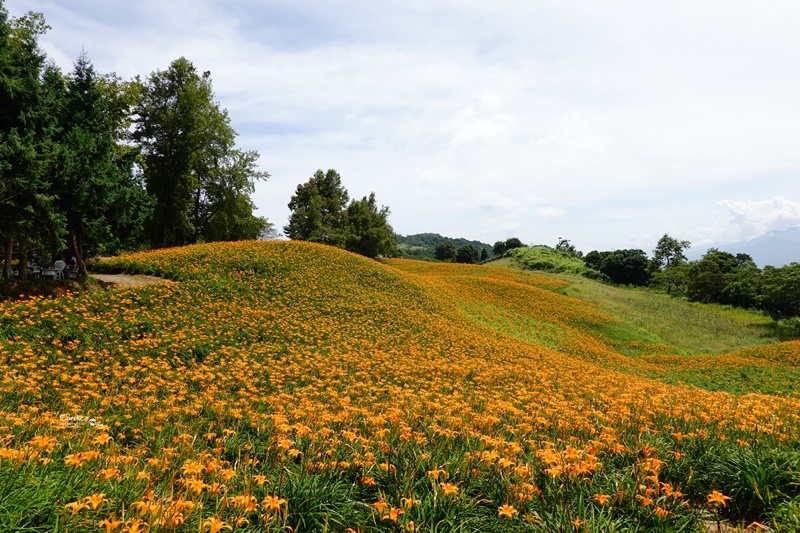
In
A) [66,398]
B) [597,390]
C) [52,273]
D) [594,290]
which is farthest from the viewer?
[594,290]

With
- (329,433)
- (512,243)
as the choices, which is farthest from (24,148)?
(512,243)

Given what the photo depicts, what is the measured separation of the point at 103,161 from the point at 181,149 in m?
13.2

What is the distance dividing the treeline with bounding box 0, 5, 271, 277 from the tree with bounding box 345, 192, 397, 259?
50.7 ft

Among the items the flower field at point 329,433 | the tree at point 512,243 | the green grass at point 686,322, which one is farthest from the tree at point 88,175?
the tree at point 512,243

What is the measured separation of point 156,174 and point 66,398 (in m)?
24.6

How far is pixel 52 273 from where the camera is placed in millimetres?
15930

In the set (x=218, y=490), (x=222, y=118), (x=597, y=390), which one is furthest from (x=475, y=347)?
(x=222, y=118)

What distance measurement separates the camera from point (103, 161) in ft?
47.8

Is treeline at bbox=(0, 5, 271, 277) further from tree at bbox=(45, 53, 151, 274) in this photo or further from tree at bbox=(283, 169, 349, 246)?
tree at bbox=(283, 169, 349, 246)

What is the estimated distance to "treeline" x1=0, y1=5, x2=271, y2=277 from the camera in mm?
11367

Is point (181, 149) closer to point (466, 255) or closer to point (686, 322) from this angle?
point (686, 322)

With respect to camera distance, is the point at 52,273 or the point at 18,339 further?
the point at 52,273

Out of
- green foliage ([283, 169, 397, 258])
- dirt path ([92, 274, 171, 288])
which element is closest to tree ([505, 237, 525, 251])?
green foliage ([283, 169, 397, 258])

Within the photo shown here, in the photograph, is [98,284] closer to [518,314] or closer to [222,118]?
[222,118]
